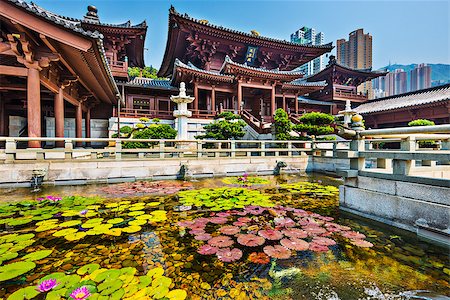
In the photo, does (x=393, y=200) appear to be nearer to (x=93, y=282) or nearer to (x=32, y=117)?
(x=93, y=282)

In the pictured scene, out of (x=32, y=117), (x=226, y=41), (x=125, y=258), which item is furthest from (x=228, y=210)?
(x=226, y=41)

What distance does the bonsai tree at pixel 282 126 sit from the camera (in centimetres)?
1235

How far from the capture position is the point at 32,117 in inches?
275

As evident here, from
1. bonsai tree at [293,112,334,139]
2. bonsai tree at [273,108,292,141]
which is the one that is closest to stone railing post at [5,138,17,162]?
bonsai tree at [273,108,292,141]

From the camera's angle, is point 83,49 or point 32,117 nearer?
point 83,49

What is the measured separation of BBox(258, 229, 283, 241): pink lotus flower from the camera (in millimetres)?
2938

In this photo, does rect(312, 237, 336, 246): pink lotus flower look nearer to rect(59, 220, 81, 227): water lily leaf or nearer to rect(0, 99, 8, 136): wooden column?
rect(59, 220, 81, 227): water lily leaf

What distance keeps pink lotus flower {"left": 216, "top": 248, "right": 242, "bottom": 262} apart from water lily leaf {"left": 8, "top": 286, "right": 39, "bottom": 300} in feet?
5.53

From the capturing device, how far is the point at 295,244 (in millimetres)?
2746

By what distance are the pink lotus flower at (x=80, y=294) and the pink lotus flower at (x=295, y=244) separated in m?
2.14

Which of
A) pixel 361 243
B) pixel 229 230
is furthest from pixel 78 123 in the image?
pixel 361 243

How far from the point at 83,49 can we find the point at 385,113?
23969mm

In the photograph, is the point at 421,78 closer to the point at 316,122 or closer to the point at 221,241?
the point at 316,122

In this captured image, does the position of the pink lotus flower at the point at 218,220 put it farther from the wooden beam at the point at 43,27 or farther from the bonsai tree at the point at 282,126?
the bonsai tree at the point at 282,126
